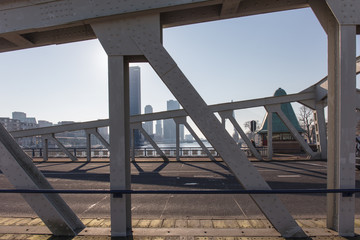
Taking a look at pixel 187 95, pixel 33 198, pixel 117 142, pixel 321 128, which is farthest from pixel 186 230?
pixel 321 128

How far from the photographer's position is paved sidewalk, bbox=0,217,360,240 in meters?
3.17

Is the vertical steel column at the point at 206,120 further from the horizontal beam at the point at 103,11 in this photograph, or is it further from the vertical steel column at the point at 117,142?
the vertical steel column at the point at 117,142

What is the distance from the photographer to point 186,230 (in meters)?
3.41

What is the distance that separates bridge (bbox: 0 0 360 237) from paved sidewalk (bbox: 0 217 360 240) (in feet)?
0.73

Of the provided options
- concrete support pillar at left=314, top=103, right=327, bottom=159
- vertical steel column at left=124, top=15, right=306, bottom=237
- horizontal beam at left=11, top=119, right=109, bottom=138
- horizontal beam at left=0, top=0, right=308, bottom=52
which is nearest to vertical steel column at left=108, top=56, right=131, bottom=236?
vertical steel column at left=124, top=15, right=306, bottom=237

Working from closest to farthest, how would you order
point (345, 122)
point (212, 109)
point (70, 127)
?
point (345, 122), point (212, 109), point (70, 127)

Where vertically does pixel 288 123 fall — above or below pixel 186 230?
above

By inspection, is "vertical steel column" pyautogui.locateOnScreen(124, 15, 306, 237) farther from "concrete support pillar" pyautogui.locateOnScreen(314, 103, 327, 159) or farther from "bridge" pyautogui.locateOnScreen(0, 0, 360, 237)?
"concrete support pillar" pyautogui.locateOnScreen(314, 103, 327, 159)

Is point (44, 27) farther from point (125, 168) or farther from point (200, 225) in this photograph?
point (200, 225)

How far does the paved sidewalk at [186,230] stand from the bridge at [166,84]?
0.73ft

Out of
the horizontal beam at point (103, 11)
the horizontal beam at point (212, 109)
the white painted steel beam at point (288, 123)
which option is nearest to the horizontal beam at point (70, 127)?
the horizontal beam at point (212, 109)

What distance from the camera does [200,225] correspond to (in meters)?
3.84

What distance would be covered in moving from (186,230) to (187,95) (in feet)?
8.04

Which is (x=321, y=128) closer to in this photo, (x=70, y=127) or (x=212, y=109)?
(x=212, y=109)
